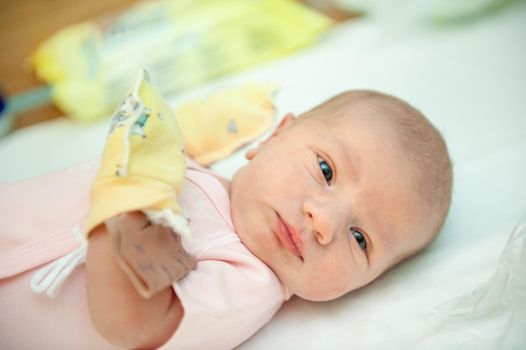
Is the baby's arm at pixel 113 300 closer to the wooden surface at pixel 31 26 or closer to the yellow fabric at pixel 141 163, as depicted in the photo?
the yellow fabric at pixel 141 163

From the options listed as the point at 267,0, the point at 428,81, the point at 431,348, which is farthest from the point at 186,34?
the point at 431,348

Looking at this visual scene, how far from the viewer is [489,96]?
130cm

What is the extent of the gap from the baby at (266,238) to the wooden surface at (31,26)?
0.81m

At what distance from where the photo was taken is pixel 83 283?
82cm

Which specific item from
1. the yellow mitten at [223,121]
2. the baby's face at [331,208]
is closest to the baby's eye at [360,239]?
the baby's face at [331,208]

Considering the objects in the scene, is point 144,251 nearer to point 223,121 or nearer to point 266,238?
point 266,238

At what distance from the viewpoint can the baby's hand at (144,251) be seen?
642 millimetres

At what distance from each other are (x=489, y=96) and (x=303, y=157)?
0.67m

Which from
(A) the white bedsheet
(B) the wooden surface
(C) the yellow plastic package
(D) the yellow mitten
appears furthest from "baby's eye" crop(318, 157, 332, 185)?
(B) the wooden surface

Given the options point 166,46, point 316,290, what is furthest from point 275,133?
point 166,46

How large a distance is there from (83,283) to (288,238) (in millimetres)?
329

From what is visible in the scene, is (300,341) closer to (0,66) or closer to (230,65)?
(230,65)

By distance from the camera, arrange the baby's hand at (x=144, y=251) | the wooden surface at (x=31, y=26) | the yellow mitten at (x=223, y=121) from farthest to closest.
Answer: the wooden surface at (x=31, y=26) < the yellow mitten at (x=223, y=121) < the baby's hand at (x=144, y=251)

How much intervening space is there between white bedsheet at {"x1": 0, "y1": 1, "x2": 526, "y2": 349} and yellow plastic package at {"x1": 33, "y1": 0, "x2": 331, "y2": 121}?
0.21ft
